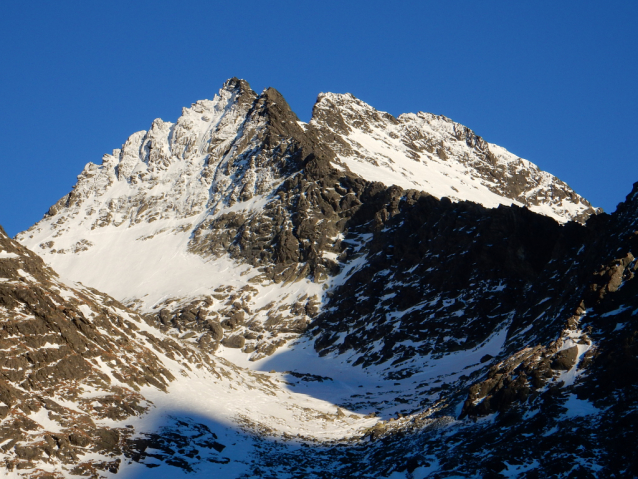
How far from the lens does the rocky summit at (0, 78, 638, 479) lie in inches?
1684

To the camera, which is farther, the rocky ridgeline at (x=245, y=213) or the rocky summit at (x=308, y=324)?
the rocky ridgeline at (x=245, y=213)

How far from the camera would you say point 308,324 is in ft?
390

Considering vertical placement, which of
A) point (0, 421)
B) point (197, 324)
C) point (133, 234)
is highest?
point (133, 234)

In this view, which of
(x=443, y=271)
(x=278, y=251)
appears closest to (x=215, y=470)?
(x=443, y=271)

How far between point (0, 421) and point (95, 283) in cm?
11276

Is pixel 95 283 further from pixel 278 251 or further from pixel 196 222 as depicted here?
pixel 278 251

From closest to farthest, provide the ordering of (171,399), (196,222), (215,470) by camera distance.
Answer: (215,470) → (171,399) → (196,222)

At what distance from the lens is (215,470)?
46.8 meters

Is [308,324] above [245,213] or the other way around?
the other way around

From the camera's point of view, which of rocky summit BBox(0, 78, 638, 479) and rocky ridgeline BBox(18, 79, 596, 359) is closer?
rocky summit BBox(0, 78, 638, 479)

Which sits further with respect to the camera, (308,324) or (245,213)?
(245,213)

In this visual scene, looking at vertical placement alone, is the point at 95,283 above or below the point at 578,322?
above

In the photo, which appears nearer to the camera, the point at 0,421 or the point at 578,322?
the point at 0,421

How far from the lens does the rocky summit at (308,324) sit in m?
42.8
